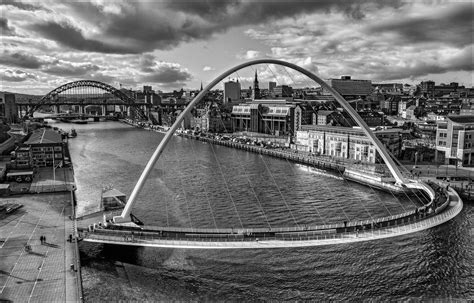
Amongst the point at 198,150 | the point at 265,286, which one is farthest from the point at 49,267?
the point at 198,150

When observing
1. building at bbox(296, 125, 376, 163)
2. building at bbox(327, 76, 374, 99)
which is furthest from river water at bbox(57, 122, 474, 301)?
building at bbox(327, 76, 374, 99)

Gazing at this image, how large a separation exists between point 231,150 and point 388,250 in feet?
164

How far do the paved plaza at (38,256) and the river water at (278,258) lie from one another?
144cm

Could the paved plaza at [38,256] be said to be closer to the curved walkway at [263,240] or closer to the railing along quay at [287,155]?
the curved walkway at [263,240]

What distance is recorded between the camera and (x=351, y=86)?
489ft

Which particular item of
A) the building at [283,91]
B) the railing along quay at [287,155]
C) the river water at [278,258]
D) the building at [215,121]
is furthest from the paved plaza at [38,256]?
the building at [283,91]

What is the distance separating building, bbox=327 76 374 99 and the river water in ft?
366

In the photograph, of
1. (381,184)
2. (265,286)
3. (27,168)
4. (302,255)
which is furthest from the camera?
(27,168)

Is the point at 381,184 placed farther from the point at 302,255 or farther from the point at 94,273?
the point at 94,273

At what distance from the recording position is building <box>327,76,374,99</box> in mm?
144625

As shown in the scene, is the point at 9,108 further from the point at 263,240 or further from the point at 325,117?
the point at 263,240

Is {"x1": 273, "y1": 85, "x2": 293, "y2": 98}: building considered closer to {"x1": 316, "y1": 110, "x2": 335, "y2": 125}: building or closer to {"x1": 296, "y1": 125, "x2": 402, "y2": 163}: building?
{"x1": 316, "y1": 110, "x2": 335, "y2": 125}: building

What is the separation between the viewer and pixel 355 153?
172 feet

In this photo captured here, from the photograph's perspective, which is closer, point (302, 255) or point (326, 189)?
point (302, 255)
